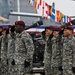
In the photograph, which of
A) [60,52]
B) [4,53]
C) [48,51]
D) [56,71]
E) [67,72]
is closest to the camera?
[67,72]

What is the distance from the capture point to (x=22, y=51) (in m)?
7.49

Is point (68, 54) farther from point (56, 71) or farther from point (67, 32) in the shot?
point (56, 71)

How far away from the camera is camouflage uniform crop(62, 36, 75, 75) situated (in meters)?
7.47

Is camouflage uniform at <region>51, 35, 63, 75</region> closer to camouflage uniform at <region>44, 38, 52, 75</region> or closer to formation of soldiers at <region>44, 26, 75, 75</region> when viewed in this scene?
formation of soldiers at <region>44, 26, 75, 75</region>

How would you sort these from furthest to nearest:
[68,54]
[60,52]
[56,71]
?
1. [56,71]
2. [60,52]
3. [68,54]

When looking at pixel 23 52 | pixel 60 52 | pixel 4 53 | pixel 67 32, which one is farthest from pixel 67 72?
pixel 4 53

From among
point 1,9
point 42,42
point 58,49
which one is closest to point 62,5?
point 1,9

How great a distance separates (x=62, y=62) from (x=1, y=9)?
1190cm

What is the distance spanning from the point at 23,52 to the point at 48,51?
4.10 feet

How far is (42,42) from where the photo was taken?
9727 mm

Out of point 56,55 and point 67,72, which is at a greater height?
point 56,55

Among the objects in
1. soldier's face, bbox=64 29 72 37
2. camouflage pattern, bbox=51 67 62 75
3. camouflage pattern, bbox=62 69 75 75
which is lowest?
camouflage pattern, bbox=51 67 62 75

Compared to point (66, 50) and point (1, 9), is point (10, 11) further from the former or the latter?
point (66, 50)

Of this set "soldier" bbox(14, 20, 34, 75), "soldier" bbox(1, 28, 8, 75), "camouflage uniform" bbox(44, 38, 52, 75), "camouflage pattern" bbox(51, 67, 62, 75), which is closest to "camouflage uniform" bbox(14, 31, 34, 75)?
"soldier" bbox(14, 20, 34, 75)
